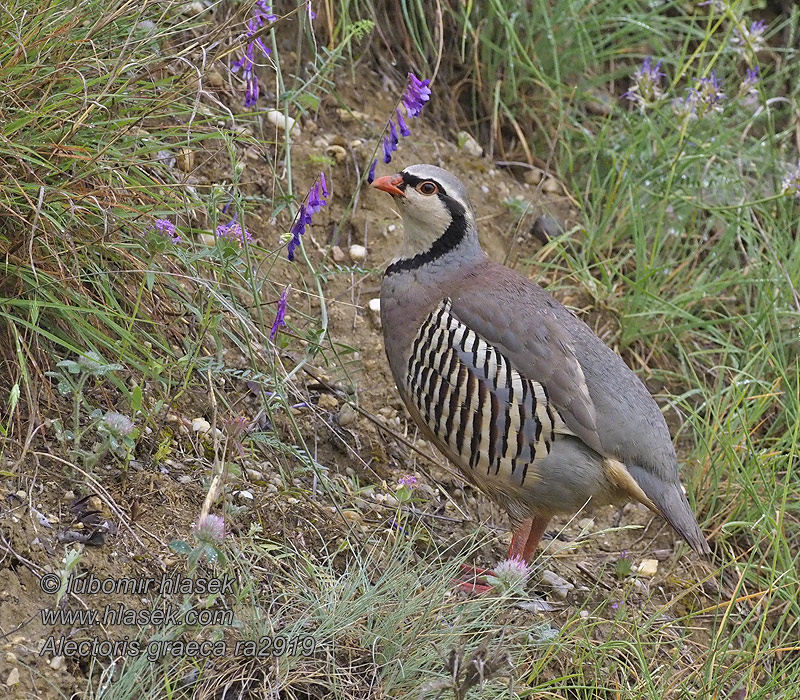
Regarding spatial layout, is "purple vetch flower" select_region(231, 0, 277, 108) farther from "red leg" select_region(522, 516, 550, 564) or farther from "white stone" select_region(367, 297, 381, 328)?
"red leg" select_region(522, 516, 550, 564)

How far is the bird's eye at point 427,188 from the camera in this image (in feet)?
14.9

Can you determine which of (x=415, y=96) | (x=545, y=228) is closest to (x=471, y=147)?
(x=545, y=228)

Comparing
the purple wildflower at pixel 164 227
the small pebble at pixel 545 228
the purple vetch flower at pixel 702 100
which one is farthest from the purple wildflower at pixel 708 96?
the purple wildflower at pixel 164 227

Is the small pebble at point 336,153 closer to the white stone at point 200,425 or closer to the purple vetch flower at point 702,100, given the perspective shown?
Result: the purple vetch flower at point 702,100

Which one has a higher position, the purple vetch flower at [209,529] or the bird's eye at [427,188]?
the bird's eye at [427,188]

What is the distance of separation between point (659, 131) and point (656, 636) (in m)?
3.12

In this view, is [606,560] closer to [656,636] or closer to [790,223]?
[656,636]

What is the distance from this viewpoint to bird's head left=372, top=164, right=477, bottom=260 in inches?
179

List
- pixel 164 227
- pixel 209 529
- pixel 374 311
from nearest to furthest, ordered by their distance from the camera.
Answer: pixel 209 529 → pixel 164 227 → pixel 374 311

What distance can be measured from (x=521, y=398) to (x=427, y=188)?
1040 millimetres

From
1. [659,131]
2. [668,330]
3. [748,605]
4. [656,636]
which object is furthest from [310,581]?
[659,131]

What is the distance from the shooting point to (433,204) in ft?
15.0

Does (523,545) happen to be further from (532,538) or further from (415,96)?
(415,96)

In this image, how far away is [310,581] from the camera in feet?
12.0
